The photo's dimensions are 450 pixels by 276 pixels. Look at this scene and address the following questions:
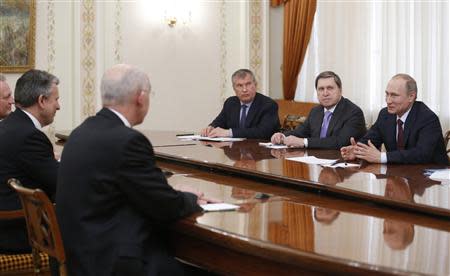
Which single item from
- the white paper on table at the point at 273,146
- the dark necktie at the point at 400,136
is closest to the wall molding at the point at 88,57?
the white paper on table at the point at 273,146

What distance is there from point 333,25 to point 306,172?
4294 mm

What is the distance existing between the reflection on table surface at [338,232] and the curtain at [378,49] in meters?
3.77

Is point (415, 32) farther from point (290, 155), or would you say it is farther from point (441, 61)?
point (290, 155)

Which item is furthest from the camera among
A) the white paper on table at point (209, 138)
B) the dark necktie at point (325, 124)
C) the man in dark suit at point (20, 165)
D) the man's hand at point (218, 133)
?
the man's hand at point (218, 133)

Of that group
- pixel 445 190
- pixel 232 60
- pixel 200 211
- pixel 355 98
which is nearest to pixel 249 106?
pixel 355 98

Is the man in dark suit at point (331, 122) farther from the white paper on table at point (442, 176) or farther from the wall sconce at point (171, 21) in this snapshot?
the wall sconce at point (171, 21)

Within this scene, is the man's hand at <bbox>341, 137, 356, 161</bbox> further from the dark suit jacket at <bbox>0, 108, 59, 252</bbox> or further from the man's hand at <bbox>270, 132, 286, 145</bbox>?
the dark suit jacket at <bbox>0, 108, 59, 252</bbox>

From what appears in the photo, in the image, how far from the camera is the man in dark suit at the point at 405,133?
4242mm

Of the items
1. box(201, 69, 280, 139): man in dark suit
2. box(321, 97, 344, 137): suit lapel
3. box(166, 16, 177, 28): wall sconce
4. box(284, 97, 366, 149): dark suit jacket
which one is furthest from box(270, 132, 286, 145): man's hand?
box(166, 16, 177, 28): wall sconce

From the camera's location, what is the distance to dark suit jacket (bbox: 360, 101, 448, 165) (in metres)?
4.25

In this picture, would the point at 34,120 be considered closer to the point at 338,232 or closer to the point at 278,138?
the point at 338,232

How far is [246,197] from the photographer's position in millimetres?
3021

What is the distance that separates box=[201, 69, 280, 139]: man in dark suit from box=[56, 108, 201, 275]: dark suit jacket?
133 inches

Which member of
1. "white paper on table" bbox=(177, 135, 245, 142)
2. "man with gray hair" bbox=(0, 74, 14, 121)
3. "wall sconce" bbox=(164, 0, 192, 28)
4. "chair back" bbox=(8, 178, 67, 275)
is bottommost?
"chair back" bbox=(8, 178, 67, 275)
